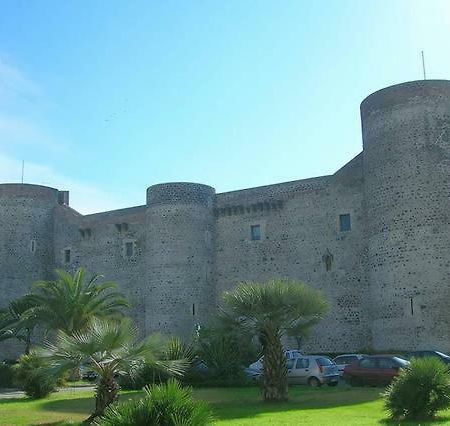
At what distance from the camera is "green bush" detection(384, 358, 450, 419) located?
12.6 metres

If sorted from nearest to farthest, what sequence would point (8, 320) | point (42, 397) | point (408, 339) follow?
point (42, 397), point (408, 339), point (8, 320)

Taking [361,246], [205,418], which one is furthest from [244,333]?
[361,246]

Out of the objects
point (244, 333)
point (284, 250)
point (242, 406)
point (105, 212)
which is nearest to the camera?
point (242, 406)

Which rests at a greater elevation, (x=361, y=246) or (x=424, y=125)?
(x=424, y=125)

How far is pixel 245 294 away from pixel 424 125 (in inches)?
613

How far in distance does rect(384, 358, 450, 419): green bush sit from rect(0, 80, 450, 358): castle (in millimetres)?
15167

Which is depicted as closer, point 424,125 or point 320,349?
point 424,125

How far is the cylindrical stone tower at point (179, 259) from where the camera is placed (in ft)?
119

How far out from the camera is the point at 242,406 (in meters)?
16.4

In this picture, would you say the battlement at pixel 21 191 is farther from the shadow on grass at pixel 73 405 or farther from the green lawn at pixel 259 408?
the shadow on grass at pixel 73 405

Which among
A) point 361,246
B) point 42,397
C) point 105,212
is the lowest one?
point 42,397

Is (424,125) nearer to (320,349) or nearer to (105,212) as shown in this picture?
(320,349)

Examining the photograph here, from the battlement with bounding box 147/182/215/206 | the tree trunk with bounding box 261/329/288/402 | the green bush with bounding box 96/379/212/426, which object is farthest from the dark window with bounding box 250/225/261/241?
the green bush with bounding box 96/379/212/426

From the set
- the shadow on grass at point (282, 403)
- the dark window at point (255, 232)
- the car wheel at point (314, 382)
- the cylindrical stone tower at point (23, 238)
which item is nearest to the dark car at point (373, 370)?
the shadow on grass at point (282, 403)
